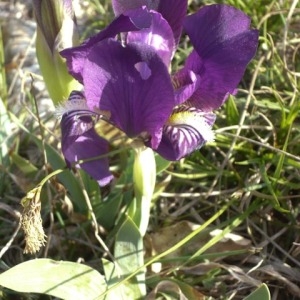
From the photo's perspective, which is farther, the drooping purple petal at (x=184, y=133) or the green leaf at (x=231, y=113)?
the green leaf at (x=231, y=113)

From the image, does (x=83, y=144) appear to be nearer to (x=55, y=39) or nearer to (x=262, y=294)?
(x=55, y=39)

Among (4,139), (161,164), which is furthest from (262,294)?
(4,139)

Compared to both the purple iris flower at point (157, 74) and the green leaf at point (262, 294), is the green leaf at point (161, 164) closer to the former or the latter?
the purple iris flower at point (157, 74)

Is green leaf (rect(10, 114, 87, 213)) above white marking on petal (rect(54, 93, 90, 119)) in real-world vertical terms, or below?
below

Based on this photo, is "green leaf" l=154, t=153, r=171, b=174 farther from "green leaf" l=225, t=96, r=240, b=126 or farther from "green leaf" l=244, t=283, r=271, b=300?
"green leaf" l=244, t=283, r=271, b=300

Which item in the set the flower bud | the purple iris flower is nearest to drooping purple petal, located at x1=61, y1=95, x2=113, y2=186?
the purple iris flower

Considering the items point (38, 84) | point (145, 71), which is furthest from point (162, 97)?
point (38, 84)

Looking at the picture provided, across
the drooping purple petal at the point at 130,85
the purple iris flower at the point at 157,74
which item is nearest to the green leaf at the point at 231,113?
the purple iris flower at the point at 157,74
